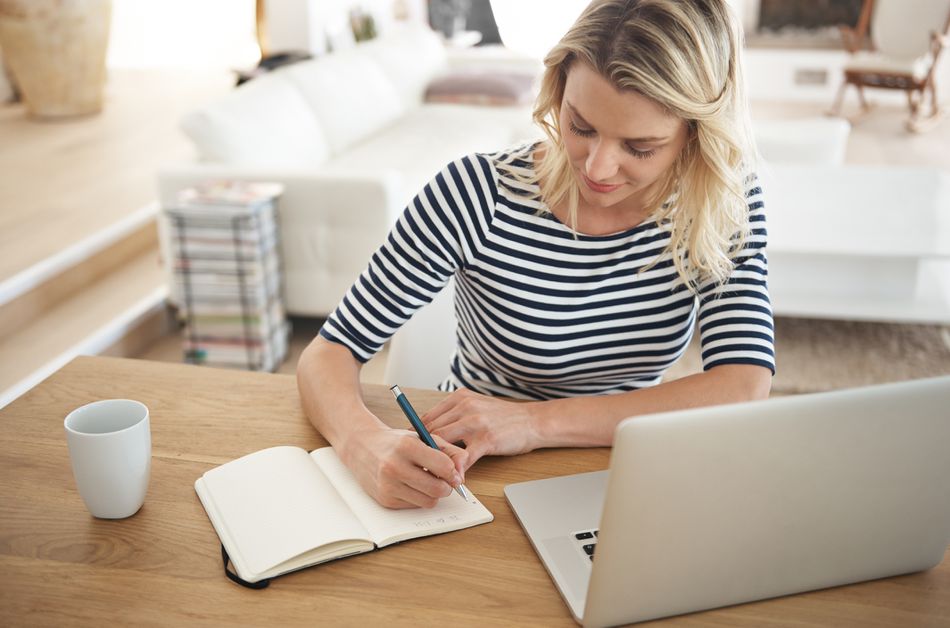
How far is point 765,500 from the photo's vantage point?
73 cm

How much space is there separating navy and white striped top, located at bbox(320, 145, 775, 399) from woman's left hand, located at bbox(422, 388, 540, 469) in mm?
185

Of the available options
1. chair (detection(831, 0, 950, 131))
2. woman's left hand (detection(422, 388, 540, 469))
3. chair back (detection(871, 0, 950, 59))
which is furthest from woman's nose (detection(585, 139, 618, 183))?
chair back (detection(871, 0, 950, 59))

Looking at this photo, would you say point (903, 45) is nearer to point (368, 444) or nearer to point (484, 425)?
point (484, 425)

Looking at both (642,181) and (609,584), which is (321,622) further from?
(642,181)

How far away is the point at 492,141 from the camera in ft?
13.8

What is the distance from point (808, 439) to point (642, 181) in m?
0.50

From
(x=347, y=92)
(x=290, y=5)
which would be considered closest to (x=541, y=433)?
(x=347, y=92)

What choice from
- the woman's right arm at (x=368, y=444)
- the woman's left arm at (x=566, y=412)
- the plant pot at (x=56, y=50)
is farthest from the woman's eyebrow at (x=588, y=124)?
the plant pot at (x=56, y=50)

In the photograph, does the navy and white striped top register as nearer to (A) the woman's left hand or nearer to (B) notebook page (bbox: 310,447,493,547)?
(A) the woman's left hand

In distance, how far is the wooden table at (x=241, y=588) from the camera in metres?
0.80

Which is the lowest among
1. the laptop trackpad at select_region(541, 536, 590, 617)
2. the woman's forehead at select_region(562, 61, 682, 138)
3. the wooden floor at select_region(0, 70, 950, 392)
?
the wooden floor at select_region(0, 70, 950, 392)

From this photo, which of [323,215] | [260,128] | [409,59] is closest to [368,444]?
[323,215]

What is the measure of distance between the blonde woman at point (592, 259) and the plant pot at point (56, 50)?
4499 mm

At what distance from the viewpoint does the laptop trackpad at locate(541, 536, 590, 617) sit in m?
0.81
